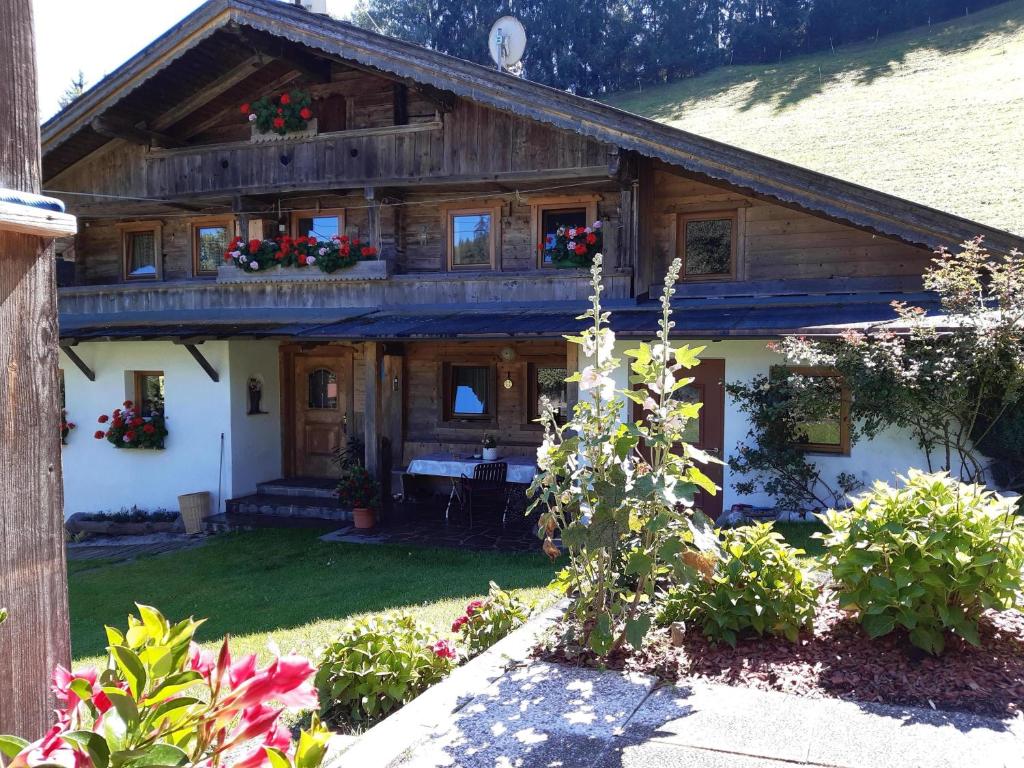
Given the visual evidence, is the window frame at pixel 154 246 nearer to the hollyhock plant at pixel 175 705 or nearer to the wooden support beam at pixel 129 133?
the wooden support beam at pixel 129 133

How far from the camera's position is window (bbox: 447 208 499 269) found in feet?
43.0

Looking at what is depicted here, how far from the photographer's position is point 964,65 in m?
33.7

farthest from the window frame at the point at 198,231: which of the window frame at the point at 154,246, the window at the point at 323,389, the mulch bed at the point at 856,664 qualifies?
the mulch bed at the point at 856,664

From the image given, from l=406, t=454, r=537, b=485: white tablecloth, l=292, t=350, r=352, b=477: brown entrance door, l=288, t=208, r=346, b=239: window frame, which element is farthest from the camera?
l=292, t=350, r=352, b=477: brown entrance door

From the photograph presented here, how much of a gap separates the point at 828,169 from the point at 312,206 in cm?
1408

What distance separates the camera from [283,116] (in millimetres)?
13070

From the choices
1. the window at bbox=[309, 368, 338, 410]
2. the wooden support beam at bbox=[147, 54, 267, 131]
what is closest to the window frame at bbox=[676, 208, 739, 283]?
the window at bbox=[309, 368, 338, 410]

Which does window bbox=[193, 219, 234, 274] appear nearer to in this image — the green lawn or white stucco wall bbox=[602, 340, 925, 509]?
the green lawn

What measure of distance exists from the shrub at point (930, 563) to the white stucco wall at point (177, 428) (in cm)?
1135

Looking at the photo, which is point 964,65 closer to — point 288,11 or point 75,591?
point 288,11

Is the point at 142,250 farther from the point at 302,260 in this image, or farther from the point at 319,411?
the point at 319,411

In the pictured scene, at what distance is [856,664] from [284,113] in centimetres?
1225

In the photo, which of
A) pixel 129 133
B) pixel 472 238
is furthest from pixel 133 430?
pixel 472 238

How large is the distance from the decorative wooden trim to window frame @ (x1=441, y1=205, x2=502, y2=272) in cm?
1154
